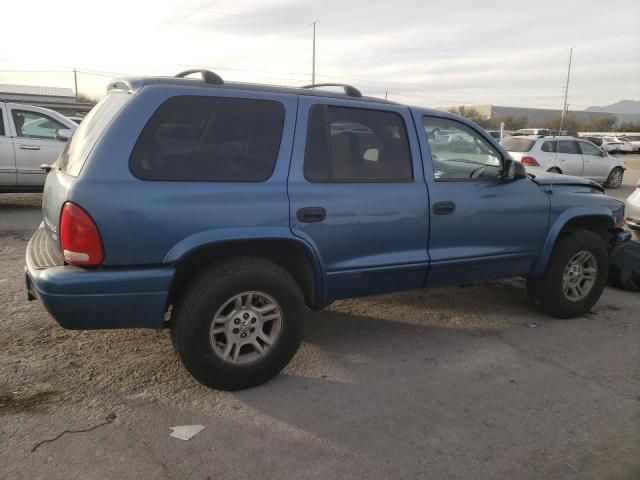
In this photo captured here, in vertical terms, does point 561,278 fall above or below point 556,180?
below

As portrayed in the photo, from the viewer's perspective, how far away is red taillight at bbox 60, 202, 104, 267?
2.89 m

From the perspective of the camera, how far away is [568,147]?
14852mm

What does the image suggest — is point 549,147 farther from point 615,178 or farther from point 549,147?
point 615,178

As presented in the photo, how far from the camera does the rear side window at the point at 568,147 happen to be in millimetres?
14594

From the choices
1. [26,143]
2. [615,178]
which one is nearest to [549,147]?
[615,178]

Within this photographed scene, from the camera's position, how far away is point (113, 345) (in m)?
3.99

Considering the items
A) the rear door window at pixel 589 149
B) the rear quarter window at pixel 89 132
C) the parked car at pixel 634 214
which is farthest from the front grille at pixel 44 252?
the rear door window at pixel 589 149

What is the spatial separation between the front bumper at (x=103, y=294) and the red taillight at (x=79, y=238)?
0.07 meters

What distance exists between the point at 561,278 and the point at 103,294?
12.2ft

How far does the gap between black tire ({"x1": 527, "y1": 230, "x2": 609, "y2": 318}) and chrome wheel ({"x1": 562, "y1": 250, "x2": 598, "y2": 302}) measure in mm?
31

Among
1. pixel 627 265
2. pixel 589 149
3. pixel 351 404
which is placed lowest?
pixel 351 404

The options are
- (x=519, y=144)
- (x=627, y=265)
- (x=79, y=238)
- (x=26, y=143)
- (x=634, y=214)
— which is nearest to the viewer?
(x=79, y=238)

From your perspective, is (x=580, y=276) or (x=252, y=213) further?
(x=580, y=276)

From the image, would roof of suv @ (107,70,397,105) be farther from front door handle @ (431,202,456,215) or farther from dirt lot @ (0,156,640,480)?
dirt lot @ (0,156,640,480)
